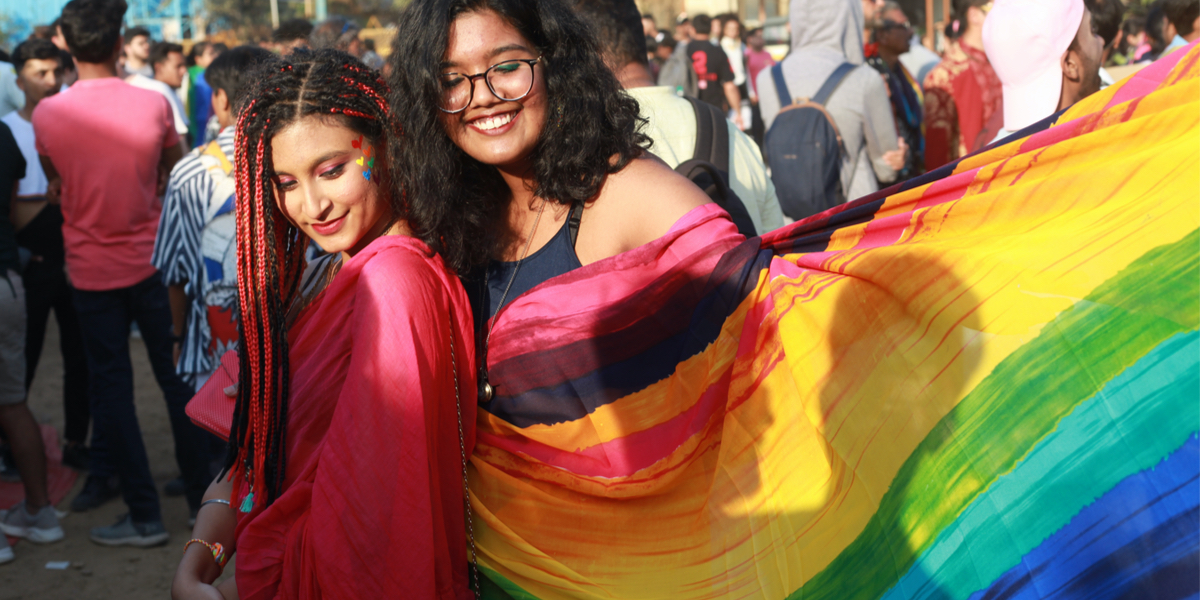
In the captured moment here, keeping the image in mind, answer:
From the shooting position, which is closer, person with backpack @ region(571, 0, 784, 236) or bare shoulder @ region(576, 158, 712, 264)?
bare shoulder @ region(576, 158, 712, 264)

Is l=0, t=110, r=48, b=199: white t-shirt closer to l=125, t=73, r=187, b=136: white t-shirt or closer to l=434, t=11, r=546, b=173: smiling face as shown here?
l=125, t=73, r=187, b=136: white t-shirt

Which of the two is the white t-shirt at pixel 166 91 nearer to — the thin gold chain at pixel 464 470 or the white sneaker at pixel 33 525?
the white sneaker at pixel 33 525

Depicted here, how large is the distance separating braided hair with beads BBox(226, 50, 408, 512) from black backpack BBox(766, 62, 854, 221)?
2.31 m

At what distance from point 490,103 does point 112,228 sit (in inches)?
119

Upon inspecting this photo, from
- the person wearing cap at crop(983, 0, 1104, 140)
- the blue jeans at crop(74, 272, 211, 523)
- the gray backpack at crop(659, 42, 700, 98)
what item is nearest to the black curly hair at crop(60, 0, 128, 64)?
the blue jeans at crop(74, 272, 211, 523)

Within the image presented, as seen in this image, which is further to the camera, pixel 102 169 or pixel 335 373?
pixel 102 169

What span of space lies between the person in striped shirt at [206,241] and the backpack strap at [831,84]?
8.17ft

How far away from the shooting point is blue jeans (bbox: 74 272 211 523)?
4301mm

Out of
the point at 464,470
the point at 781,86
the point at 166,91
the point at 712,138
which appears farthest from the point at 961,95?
the point at 166,91

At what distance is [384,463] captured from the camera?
5.67 ft

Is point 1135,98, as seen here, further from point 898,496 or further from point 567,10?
point 567,10

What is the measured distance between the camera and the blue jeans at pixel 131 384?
430cm

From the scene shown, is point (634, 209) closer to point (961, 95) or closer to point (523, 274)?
point (523, 274)

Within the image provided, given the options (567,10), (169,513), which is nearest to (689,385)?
(567,10)
